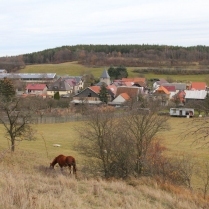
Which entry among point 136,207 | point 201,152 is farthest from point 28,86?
point 136,207

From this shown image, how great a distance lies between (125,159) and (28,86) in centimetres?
6997

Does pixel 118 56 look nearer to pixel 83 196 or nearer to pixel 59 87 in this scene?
pixel 59 87

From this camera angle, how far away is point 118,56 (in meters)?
150

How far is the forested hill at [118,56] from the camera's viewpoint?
139 m

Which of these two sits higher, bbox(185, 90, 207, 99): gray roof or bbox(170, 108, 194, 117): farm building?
bbox(185, 90, 207, 99): gray roof

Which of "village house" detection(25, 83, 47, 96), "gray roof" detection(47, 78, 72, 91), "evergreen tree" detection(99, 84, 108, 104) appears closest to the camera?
"evergreen tree" detection(99, 84, 108, 104)

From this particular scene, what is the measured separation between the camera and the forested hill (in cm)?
13862

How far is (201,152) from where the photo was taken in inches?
1280

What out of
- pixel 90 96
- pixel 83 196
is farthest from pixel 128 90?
pixel 83 196

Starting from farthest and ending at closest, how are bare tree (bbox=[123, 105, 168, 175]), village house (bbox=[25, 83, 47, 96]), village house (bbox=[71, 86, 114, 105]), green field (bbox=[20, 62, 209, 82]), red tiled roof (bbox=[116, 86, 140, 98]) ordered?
green field (bbox=[20, 62, 209, 82]), village house (bbox=[25, 83, 47, 96]), red tiled roof (bbox=[116, 86, 140, 98]), village house (bbox=[71, 86, 114, 105]), bare tree (bbox=[123, 105, 168, 175])

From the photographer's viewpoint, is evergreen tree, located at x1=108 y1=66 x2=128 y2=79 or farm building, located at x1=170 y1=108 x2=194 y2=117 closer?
farm building, located at x1=170 y1=108 x2=194 y2=117

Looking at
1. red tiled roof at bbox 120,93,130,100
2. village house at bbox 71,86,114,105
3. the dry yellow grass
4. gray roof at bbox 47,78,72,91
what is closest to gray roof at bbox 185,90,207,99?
red tiled roof at bbox 120,93,130,100

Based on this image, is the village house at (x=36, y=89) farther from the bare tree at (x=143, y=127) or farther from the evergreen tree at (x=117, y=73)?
the bare tree at (x=143, y=127)

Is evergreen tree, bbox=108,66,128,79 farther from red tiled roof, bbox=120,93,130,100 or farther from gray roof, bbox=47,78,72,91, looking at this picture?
red tiled roof, bbox=120,93,130,100
